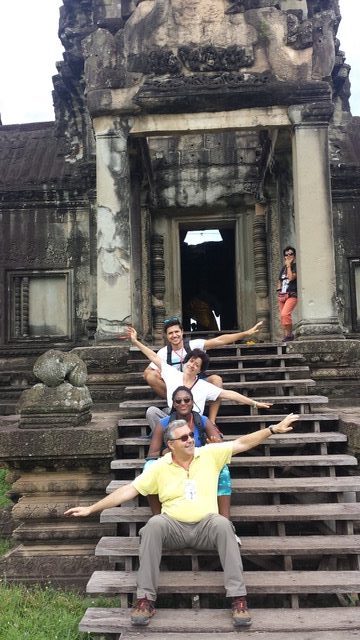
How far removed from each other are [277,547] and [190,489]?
83 centimetres

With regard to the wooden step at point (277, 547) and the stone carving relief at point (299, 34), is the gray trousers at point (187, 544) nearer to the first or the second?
the wooden step at point (277, 547)

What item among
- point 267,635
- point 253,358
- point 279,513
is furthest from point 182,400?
point 253,358

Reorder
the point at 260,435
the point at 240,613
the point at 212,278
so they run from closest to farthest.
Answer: the point at 240,613 → the point at 260,435 → the point at 212,278

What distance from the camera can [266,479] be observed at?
16.2 ft

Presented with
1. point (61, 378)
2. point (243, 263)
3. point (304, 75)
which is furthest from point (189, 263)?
point (61, 378)

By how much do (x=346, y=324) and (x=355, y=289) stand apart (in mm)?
694

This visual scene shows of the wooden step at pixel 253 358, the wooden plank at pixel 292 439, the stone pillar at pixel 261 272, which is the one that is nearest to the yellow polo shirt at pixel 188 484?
the wooden plank at pixel 292 439

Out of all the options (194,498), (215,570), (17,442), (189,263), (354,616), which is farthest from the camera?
(189,263)

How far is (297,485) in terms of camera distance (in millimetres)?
4723

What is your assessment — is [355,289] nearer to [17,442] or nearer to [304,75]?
[304,75]

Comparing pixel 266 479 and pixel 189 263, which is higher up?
pixel 189 263

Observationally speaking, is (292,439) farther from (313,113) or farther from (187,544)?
(313,113)

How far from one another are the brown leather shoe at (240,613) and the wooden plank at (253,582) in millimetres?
261

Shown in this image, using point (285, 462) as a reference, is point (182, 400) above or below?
above
